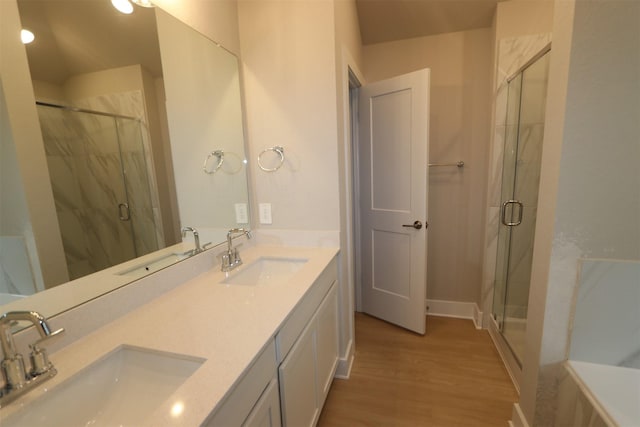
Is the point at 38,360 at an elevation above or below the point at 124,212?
below

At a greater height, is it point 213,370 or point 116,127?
point 116,127

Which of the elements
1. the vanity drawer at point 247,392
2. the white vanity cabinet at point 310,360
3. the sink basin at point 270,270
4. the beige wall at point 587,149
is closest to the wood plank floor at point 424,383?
the white vanity cabinet at point 310,360

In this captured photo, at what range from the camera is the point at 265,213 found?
72.0 inches

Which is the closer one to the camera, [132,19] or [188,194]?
[132,19]

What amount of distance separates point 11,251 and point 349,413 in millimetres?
1662

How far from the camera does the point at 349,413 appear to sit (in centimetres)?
160

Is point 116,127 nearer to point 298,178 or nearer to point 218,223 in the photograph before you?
point 218,223

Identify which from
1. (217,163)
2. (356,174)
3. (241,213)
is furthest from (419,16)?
(241,213)

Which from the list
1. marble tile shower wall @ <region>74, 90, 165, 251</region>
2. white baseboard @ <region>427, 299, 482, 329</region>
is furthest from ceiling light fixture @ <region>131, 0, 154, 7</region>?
white baseboard @ <region>427, 299, 482, 329</region>

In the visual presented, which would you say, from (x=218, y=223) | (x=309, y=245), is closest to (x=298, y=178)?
(x=309, y=245)

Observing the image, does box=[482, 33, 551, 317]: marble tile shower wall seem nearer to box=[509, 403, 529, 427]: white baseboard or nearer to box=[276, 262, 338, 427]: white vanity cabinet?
box=[509, 403, 529, 427]: white baseboard

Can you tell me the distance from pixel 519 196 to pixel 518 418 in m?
1.32

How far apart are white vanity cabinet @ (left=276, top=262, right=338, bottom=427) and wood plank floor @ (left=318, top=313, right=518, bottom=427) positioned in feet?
0.90

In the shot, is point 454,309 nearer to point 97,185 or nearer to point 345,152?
point 345,152
